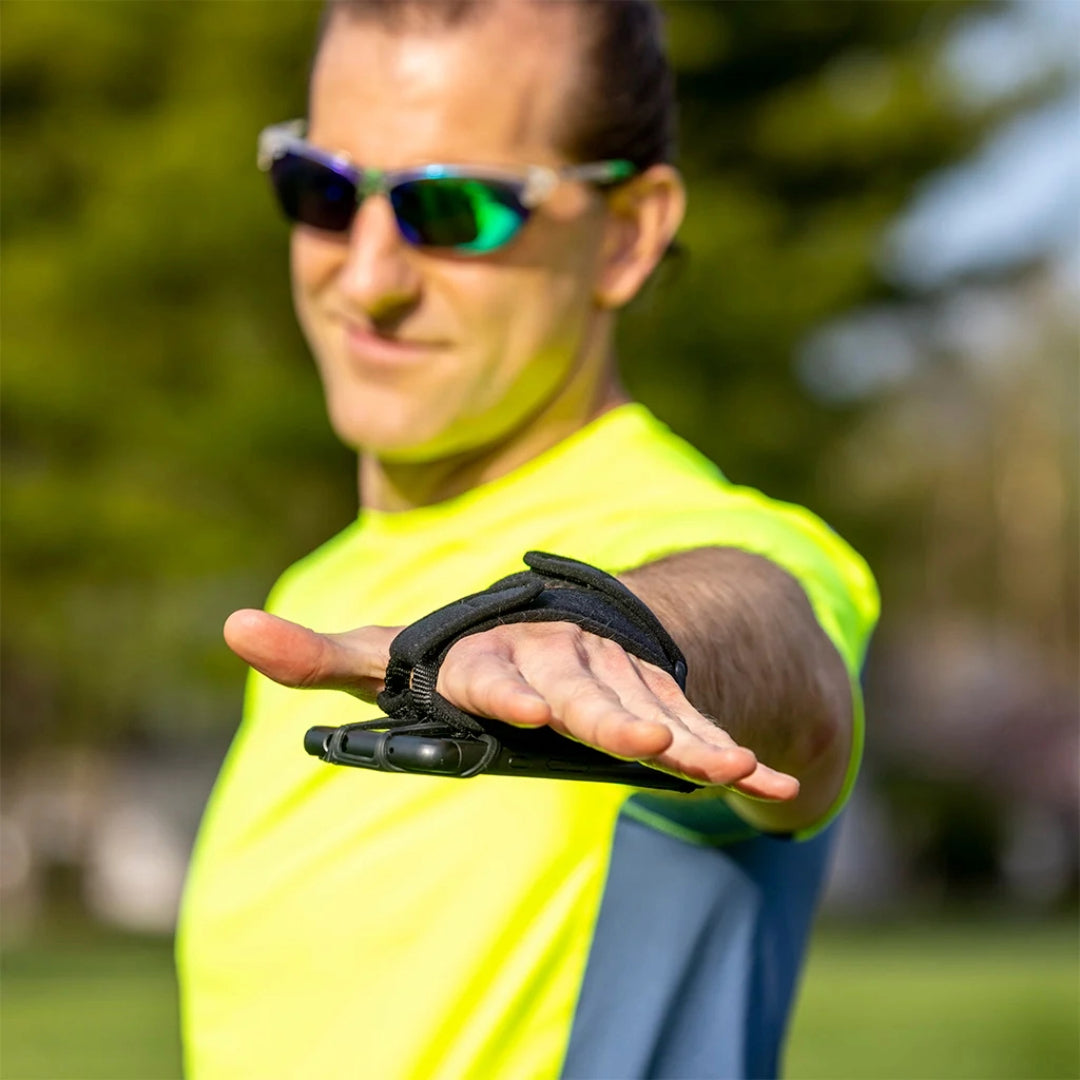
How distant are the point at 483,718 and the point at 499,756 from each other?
0.11 ft

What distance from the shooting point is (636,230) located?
8.95 ft

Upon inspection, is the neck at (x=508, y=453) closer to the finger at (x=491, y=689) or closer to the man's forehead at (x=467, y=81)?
the man's forehead at (x=467, y=81)

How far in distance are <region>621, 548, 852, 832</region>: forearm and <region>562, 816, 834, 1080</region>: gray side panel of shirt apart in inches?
4.7

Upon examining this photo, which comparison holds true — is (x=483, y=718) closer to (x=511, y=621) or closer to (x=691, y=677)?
(x=511, y=621)

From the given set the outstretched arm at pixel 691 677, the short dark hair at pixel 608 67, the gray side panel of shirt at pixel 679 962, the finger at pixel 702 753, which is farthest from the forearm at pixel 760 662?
the short dark hair at pixel 608 67

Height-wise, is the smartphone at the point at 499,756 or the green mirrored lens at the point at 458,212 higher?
the green mirrored lens at the point at 458,212

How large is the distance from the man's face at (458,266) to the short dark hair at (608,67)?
3 cm

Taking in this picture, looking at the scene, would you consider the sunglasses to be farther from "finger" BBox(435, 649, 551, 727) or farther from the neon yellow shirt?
"finger" BBox(435, 649, 551, 727)

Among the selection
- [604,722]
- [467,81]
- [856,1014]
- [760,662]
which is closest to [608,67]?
→ [467,81]

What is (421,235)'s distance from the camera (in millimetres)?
2484

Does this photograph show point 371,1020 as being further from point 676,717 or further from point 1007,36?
point 1007,36

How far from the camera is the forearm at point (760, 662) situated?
179 centimetres

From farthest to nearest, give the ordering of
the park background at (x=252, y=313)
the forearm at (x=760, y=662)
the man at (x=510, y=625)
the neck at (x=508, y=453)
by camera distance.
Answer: the park background at (x=252, y=313), the neck at (x=508, y=453), the man at (x=510, y=625), the forearm at (x=760, y=662)

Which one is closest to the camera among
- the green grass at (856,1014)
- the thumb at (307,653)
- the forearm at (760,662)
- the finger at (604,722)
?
the finger at (604,722)
